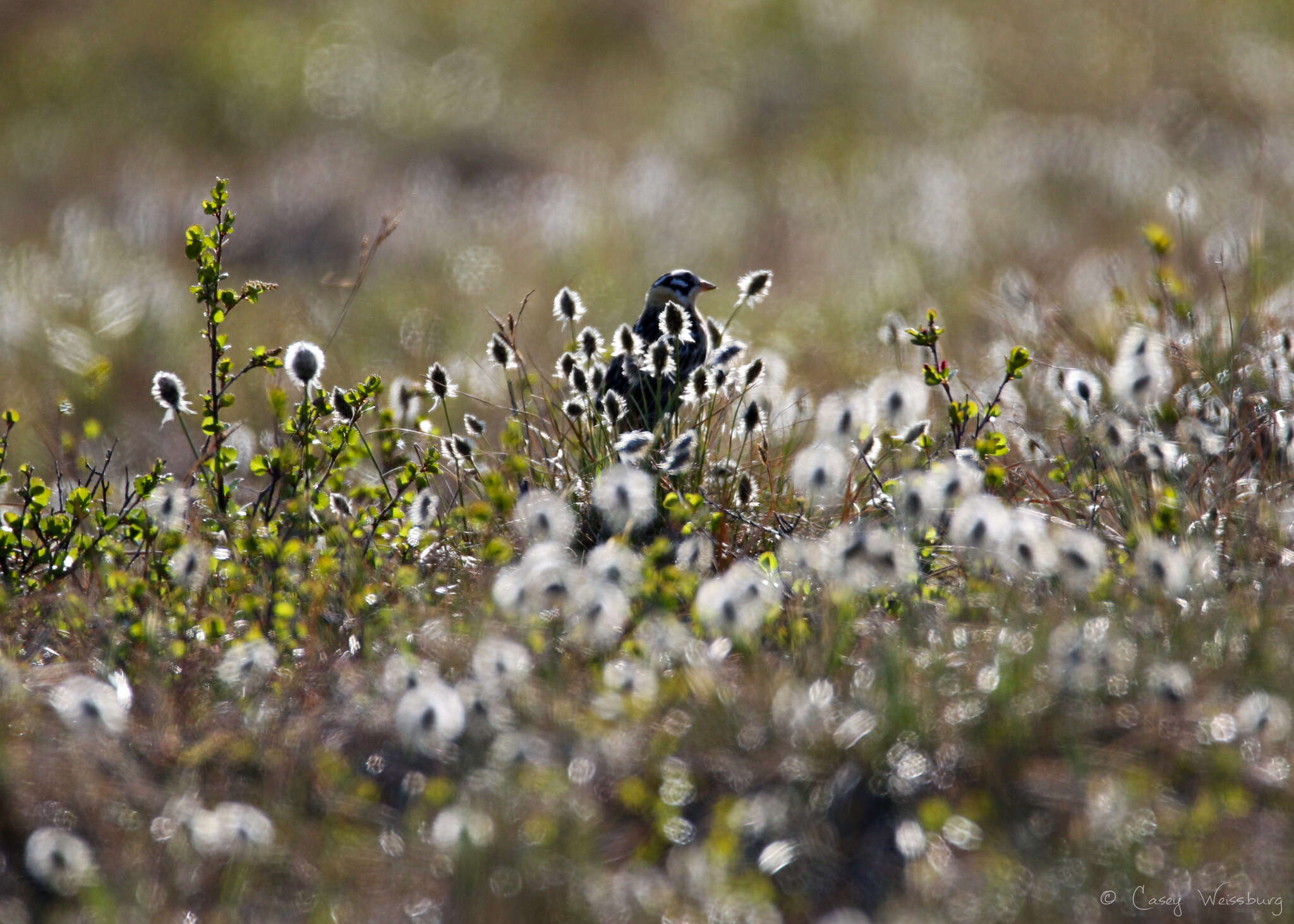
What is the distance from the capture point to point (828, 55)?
15.6 metres

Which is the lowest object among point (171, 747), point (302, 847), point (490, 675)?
point (302, 847)

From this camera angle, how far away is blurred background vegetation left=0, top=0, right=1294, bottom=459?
8.77 metres

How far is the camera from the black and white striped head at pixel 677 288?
233 inches

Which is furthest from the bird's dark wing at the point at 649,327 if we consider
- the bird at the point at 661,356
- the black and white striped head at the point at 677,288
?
the black and white striped head at the point at 677,288

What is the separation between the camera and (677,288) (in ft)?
19.5

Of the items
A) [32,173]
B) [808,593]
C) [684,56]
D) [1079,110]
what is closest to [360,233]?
[32,173]

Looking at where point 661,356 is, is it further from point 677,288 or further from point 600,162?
point 600,162

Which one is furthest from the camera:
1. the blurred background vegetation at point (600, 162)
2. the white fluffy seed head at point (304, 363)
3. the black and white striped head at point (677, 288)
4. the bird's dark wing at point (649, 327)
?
the blurred background vegetation at point (600, 162)

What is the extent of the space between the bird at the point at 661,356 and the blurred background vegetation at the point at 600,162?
54.1 inches

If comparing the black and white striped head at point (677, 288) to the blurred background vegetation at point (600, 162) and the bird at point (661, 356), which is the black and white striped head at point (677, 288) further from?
the blurred background vegetation at point (600, 162)

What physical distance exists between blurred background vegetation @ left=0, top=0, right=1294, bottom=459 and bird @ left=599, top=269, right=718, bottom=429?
1375mm

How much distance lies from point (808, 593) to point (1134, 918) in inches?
58.2

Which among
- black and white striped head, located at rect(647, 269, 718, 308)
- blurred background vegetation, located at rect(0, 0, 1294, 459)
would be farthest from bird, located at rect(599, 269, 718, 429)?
blurred background vegetation, located at rect(0, 0, 1294, 459)

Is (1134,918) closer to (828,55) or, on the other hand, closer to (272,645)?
(272,645)
